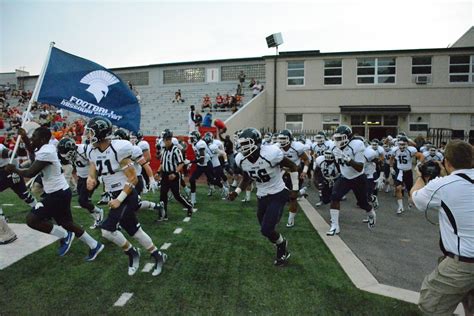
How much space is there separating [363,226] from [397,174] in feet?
12.5

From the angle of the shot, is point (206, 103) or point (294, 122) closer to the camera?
point (206, 103)

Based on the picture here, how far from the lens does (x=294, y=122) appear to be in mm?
24438

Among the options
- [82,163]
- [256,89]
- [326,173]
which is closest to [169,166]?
[82,163]

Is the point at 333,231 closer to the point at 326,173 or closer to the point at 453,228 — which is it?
the point at 326,173

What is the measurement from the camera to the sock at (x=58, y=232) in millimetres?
5625

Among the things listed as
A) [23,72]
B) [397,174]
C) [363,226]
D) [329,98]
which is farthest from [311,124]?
[23,72]

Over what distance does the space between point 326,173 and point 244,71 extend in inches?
738

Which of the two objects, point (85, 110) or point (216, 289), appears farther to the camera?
point (85, 110)

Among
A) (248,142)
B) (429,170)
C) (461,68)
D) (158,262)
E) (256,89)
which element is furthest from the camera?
(256,89)

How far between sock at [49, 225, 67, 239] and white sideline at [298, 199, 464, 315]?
4.17 meters

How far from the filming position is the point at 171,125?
22.7 meters

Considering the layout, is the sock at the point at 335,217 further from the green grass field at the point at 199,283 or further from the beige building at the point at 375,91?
the beige building at the point at 375,91

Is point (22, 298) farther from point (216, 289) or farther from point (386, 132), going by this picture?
point (386, 132)

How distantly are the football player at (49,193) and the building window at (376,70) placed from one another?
69.4 ft
